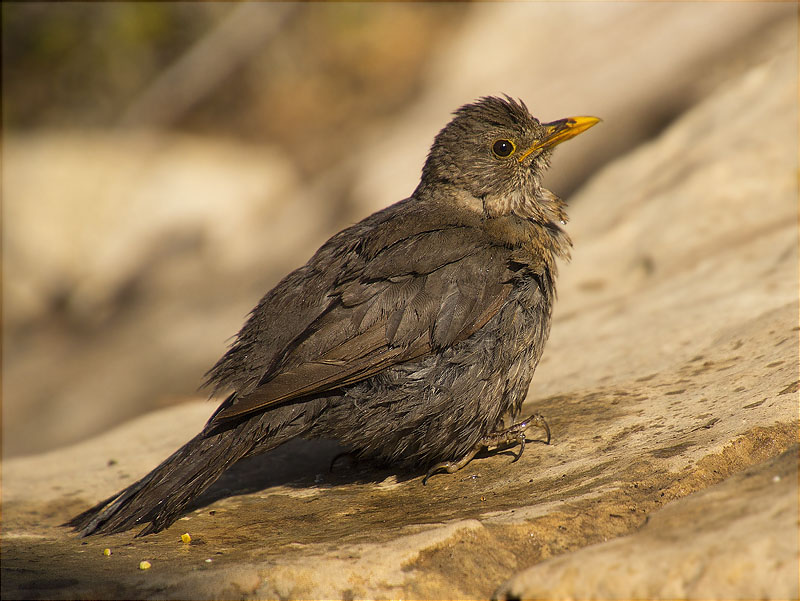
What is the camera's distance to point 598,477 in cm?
378

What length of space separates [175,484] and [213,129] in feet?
31.2

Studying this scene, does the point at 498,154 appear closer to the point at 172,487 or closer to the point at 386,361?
the point at 386,361

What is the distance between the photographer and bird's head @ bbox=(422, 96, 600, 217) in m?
5.04

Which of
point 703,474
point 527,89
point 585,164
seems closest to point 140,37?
point 527,89

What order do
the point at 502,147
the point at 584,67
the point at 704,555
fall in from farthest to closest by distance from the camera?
the point at 584,67
the point at 502,147
the point at 704,555

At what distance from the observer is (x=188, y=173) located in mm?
12336

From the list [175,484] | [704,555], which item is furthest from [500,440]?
[704,555]

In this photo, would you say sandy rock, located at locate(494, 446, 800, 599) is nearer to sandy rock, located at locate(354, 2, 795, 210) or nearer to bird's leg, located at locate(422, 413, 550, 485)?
bird's leg, located at locate(422, 413, 550, 485)

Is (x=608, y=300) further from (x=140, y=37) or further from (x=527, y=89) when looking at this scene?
(x=140, y=37)

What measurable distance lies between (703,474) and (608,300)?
2.96 meters

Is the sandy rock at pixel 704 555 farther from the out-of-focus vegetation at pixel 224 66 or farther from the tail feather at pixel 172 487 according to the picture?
the out-of-focus vegetation at pixel 224 66

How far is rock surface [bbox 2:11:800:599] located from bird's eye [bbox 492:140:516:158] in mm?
1363

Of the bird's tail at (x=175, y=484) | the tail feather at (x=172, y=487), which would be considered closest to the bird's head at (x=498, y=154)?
the bird's tail at (x=175, y=484)

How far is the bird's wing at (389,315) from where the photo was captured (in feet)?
13.6
